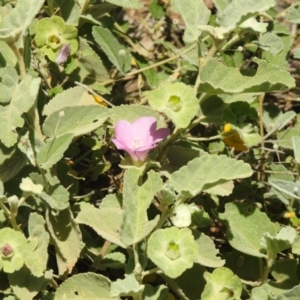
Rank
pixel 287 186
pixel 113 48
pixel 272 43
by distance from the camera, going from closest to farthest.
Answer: pixel 287 186 → pixel 272 43 → pixel 113 48

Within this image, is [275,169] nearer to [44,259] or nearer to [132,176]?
[132,176]

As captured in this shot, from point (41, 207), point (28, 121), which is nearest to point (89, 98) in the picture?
point (28, 121)

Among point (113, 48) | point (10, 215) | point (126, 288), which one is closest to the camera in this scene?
point (126, 288)

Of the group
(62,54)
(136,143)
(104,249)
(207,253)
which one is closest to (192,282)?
(207,253)

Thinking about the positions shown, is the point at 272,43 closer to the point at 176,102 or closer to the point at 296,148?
the point at 296,148

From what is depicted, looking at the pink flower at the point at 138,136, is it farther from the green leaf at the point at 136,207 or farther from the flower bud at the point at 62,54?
the flower bud at the point at 62,54

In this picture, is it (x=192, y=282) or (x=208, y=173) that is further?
(x=192, y=282)

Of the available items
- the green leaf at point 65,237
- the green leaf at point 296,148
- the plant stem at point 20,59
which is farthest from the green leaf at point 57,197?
the green leaf at point 296,148
